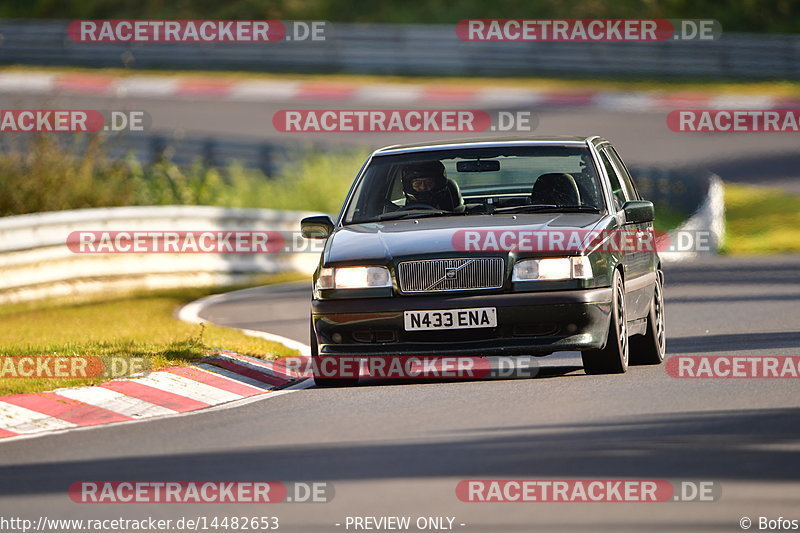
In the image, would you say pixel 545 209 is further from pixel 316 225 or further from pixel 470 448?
pixel 470 448

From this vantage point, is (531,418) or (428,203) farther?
(428,203)

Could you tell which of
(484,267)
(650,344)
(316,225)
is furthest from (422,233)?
(650,344)

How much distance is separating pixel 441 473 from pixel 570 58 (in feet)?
108

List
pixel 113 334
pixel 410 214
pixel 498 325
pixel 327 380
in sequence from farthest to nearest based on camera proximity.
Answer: pixel 113 334 < pixel 410 214 < pixel 327 380 < pixel 498 325

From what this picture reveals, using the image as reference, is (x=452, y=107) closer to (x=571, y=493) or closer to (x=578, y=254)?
(x=578, y=254)

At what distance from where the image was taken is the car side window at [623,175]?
479 inches

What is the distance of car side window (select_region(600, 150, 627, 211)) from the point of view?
37.6 feet

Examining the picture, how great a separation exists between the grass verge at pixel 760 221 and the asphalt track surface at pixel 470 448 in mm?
13830

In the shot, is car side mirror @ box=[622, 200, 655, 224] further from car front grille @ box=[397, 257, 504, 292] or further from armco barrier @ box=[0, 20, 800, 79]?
armco barrier @ box=[0, 20, 800, 79]

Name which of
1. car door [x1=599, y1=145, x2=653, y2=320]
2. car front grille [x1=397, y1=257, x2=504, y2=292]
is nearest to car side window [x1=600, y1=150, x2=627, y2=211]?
car door [x1=599, y1=145, x2=653, y2=320]

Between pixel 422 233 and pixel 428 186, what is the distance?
0.91 m

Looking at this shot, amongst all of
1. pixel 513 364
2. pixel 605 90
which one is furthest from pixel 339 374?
pixel 605 90

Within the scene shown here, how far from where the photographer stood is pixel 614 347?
34.2 ft

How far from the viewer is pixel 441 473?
7.44m
